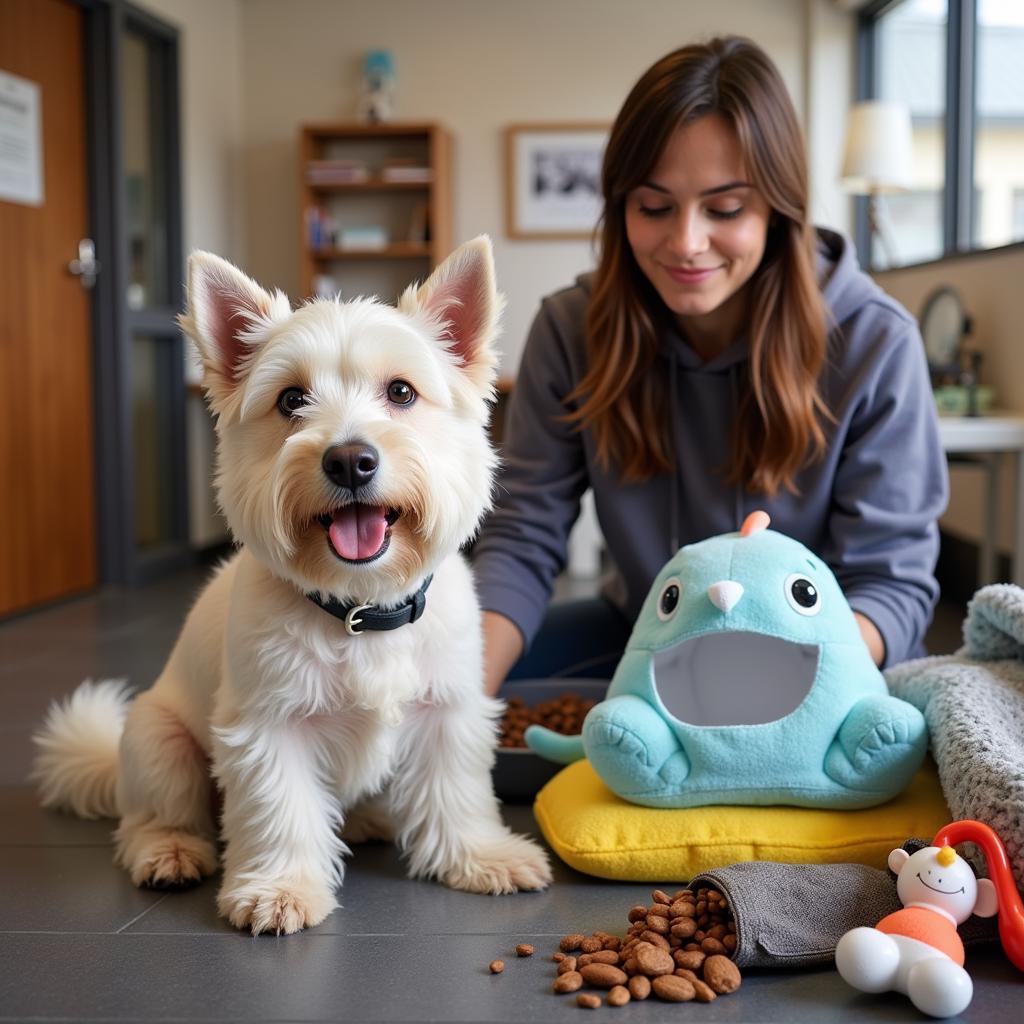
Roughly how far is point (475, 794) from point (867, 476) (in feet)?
2.89

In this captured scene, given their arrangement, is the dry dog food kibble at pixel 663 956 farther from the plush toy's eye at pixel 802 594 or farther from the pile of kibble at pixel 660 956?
the plush toy's eye at pixel 802 594

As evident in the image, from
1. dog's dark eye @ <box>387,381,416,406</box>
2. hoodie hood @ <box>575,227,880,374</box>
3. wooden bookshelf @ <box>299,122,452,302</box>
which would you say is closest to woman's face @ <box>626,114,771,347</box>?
hoodie hood @ <box>575,227,880,374</box>

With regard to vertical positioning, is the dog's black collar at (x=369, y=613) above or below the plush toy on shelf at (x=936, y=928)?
above

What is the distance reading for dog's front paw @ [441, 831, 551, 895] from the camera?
5.24ft

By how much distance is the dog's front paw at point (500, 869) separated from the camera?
1598 mm

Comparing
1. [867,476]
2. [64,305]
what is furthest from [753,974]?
[64,305]

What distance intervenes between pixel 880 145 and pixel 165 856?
14.2ft

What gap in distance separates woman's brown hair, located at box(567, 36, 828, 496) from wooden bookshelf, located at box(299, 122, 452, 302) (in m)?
4.25

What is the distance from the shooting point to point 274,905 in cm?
147

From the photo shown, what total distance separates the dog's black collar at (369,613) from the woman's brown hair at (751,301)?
0.73 metres

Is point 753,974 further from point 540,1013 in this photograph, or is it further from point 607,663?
point 607,663

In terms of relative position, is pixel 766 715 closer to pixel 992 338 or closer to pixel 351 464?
pixel 351 464

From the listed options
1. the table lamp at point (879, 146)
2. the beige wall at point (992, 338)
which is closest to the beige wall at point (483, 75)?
the table lamp at point (879, 146)

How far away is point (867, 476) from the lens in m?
2.04
